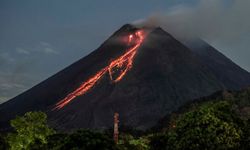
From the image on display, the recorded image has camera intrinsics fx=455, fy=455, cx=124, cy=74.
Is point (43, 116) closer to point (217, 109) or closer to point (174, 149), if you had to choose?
point (174, 149)

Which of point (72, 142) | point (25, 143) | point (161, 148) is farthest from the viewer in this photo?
point (161, 148)

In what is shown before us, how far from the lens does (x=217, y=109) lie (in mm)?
40469

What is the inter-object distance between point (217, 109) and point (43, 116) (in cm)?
1885

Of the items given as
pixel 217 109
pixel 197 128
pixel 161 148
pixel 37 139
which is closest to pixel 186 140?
pixel 197 128

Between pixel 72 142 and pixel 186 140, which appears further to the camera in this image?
pixel 186 140

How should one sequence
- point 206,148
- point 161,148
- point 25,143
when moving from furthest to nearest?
point 161,148 < point 25,143 < point 206,148

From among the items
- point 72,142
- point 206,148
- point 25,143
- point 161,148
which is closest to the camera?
point 72,142

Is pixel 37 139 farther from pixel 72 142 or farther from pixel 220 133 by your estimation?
pixel 72 142

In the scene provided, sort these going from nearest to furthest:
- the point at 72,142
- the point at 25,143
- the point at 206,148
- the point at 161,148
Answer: the point at 72,142, the point at 206,148, the point at 25,143, the point at 161,148

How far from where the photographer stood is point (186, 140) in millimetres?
A: 38781

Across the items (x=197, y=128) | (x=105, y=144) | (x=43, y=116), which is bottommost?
(x=105, y=144)

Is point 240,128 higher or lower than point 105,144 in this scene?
higher

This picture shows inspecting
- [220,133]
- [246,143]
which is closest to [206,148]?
[220,133]

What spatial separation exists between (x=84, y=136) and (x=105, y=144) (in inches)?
44.6
